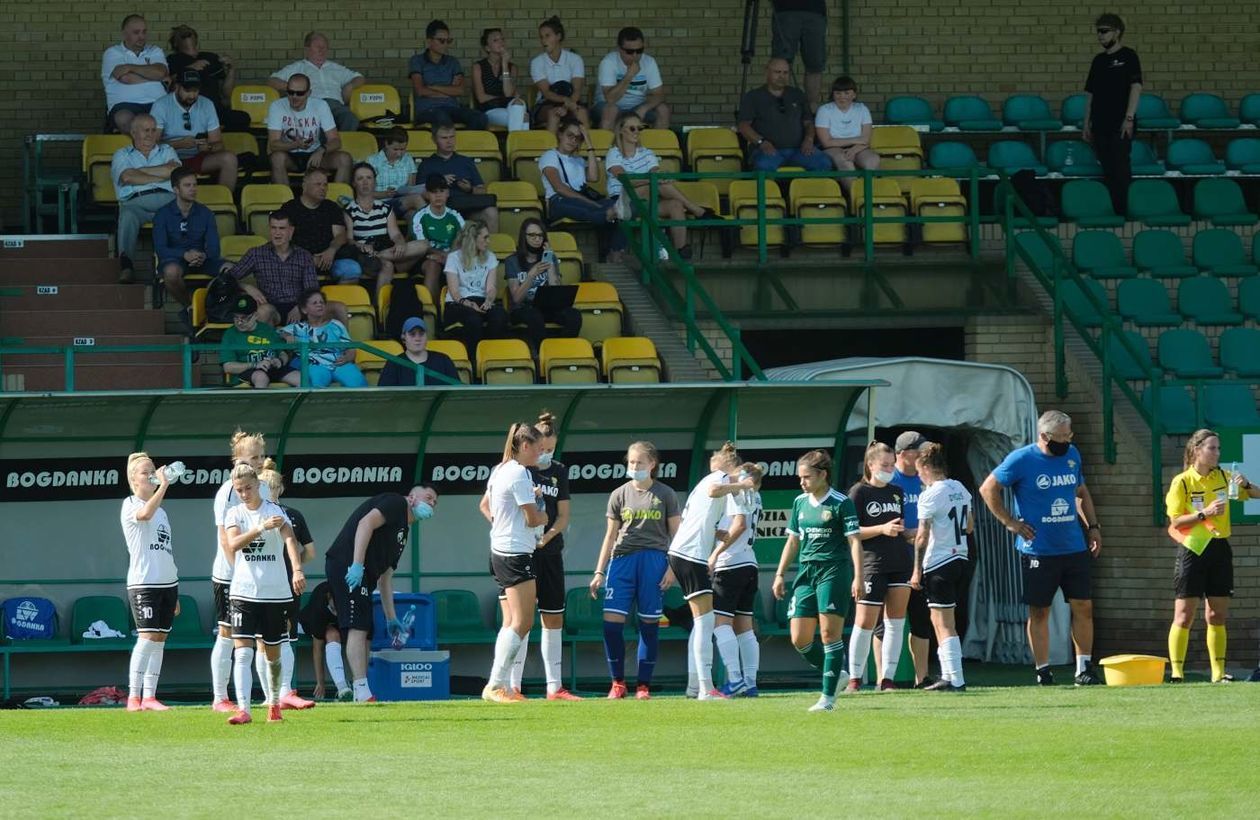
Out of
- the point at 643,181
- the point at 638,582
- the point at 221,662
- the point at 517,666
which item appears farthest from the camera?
the point at 643,181

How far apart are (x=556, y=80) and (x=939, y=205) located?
14.5 ft

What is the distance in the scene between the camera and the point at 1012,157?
80.7ft

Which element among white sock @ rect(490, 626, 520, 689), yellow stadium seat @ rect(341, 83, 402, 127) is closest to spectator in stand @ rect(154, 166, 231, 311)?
yellow stadium seat @ rect(341, 83, 402, 127)

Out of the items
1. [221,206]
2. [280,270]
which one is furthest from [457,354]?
[221,206]

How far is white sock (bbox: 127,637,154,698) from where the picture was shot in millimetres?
14891

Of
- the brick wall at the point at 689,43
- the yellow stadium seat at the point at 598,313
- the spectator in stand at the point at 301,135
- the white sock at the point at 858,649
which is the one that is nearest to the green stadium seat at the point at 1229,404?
the yellow stadium seat at the point at 598,313

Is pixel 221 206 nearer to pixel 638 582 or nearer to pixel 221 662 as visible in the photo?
pixel 638 582

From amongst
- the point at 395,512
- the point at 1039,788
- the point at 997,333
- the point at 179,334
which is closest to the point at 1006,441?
the point at 997,333

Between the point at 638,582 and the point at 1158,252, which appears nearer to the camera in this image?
the point at 638,582

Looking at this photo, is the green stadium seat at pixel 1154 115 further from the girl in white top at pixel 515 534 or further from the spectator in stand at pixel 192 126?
the girl in white top at pixel 515 534

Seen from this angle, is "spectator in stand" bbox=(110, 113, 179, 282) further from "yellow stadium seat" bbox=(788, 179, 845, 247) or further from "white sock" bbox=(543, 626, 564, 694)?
"white sock" bbox=(543, 626, 564, 694)

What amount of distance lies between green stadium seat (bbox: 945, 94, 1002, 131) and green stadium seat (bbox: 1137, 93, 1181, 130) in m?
1.77

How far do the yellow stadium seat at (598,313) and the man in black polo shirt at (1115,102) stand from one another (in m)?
6.46

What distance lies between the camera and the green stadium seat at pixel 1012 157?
964 inches
